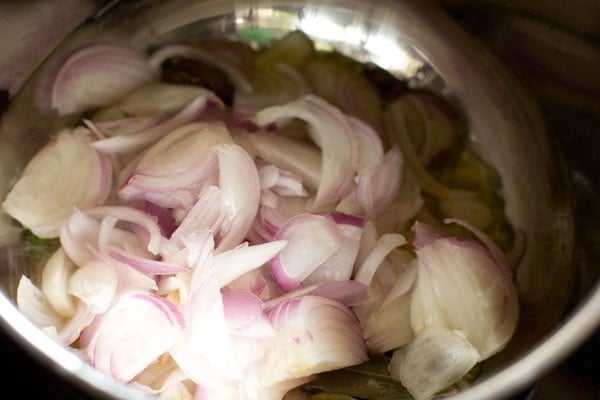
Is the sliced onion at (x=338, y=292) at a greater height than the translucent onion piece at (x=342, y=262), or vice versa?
the translucent onion piece at (x=342, y=262)

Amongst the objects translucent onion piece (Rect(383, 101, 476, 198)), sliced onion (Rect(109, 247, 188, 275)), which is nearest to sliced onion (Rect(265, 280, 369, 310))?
sliced onion (Rect(109, 247, 188, 275))

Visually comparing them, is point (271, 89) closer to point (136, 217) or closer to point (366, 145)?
point (366, 145)

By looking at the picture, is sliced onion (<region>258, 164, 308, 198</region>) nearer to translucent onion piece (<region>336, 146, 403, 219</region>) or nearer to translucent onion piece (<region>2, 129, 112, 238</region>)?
translucent onion piece (<region>336, 146, 403, 219</region>)

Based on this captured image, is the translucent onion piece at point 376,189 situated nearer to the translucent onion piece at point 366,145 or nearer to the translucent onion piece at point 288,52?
the translucent onion piece at point 366,145

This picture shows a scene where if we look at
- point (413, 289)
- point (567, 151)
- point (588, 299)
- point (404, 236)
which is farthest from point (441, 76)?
point (588, 299)

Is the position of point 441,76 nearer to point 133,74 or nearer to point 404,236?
point 404,236

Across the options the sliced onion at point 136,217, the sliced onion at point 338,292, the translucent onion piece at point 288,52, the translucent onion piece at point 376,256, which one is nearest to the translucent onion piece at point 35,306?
the sliced onion at point 136,217
